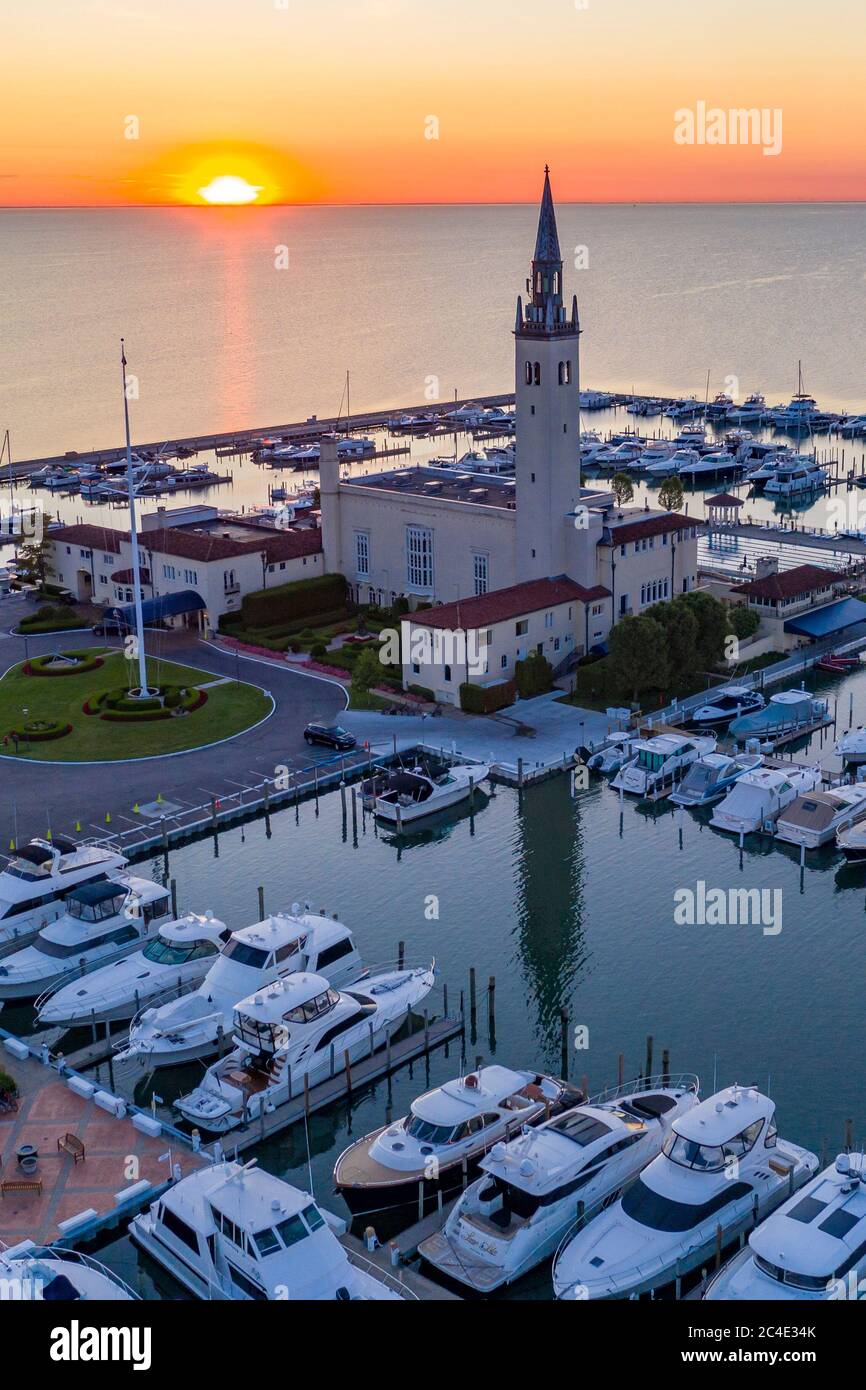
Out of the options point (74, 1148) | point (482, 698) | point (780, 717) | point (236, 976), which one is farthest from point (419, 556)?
point (74, 1148)

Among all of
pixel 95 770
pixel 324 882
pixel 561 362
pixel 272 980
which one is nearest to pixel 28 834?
pixel 95 770

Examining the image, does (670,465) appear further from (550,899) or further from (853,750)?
(550,899)

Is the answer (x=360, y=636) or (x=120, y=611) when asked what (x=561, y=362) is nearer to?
(x=360, y=636)

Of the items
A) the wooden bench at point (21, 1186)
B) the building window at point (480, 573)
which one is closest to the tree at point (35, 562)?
the building window at point (480, 573)

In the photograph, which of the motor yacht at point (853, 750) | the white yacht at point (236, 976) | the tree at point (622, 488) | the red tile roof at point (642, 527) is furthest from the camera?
the tree at point (622, 488)

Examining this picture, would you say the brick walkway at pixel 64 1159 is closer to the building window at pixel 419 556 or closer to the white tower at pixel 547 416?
the white tower at pixel 547 416

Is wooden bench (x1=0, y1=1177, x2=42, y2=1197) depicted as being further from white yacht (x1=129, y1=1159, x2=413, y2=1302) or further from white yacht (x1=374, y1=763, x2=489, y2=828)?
white yacht (x1=374, y1=763, x2=489, y2=828)

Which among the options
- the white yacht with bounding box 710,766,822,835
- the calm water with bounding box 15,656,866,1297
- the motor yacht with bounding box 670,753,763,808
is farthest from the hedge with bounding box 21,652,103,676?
the white yacht with bounding box 710,766,822,835
